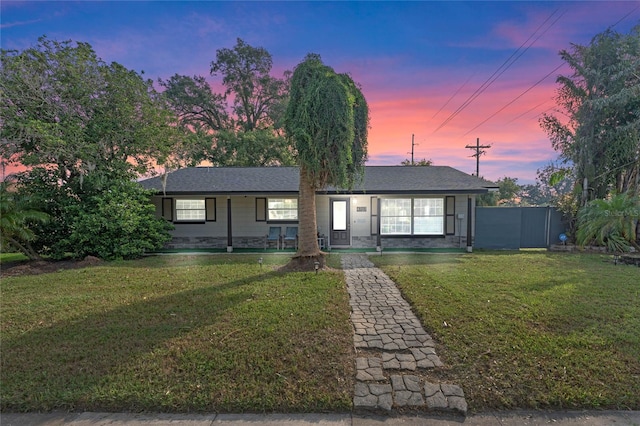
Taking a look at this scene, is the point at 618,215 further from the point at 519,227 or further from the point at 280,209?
the point at 280,209

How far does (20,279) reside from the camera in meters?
6.99

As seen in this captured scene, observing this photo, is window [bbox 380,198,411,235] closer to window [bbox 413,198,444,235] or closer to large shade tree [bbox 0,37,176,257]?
window [bbox 413,198,444,235]

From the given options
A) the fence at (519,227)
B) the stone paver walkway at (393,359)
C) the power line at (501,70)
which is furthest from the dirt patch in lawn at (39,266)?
the power line at (501,70)

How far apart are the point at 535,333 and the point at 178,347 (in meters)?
4.41

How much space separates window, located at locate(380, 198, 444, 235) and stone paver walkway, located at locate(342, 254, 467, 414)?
22.1 feet

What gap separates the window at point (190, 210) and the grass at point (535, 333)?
28.1 feet

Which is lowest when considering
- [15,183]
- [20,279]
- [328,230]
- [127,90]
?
[20,279]

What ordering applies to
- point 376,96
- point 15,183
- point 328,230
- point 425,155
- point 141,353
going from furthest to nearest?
point 425,155, point 328,230, point 376,96, point 15,183, point 141,353

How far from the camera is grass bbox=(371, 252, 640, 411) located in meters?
2.75

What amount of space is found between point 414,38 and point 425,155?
72.0ft

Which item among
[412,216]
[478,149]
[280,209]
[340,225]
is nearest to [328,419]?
[340,225]

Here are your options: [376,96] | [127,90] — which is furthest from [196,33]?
[376,96]

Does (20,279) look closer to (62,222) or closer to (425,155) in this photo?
(62,222)

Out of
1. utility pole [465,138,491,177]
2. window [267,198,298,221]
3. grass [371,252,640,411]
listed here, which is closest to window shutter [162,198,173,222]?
window [267,198,298,221]
